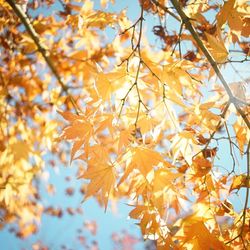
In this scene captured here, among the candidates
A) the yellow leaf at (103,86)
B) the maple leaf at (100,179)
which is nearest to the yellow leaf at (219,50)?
the yellow leaf at (103,86)

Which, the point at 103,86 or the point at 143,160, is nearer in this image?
the point at 143,160

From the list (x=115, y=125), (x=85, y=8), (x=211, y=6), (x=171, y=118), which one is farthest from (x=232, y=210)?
(x=85, y=8)

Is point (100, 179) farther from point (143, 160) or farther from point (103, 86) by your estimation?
point (103, 86)

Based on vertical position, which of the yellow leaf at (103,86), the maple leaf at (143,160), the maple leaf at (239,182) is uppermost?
the yellow leaf at (103,86)

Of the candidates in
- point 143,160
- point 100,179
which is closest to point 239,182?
point 143,160

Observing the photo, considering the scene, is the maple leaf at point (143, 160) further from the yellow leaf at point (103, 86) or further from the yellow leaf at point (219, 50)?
the yellow leaf at point (219, 50)

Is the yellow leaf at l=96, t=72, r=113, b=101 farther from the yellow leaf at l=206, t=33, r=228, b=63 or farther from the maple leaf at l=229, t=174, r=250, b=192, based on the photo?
the maple leaf at l=229, t=174, r=250, b=192

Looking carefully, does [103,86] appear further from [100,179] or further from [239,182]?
[239,182]

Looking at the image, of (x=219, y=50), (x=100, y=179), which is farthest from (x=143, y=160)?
(x=219, y=50)

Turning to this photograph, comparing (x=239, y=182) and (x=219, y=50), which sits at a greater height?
(x=219, y=50)

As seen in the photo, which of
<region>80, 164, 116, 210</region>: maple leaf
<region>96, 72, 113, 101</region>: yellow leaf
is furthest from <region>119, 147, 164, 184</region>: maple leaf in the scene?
<region>96, 72, 113, 101</region>: yellow leaf

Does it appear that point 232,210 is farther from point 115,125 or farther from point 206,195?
point 115,125

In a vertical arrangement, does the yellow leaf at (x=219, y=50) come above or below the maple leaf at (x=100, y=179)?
above

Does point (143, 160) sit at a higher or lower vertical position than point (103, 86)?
lower
